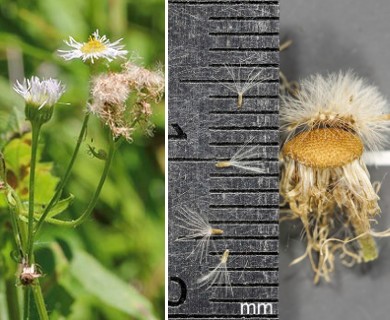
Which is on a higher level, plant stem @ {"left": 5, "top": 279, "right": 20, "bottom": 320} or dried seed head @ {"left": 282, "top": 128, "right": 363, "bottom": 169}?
dried seed head @ {"left": 282, "top": 128, "right": 363, "bottom": 169}

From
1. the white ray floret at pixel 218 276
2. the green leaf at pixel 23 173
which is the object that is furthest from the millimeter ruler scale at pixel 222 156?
the green leaf at pixel 23 173

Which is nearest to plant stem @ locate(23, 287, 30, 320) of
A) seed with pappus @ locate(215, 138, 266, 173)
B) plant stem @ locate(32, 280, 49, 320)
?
plant stem @ locate(32, 280, 49, 320)

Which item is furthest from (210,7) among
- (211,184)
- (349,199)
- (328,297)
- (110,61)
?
(328,297)

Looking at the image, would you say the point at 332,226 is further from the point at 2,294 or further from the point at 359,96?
the point at 2,294

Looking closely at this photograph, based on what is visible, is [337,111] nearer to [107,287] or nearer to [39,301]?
[107,287]

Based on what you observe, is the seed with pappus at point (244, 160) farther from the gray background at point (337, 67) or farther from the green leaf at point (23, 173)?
the green leaf at point (23, 173)

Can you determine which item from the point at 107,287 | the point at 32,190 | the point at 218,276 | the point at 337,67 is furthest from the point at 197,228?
the point at 337,67

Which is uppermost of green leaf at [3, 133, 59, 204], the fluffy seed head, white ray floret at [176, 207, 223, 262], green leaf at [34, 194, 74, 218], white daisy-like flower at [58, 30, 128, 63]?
white daisy-like flower at [58, 30, 128, 63]

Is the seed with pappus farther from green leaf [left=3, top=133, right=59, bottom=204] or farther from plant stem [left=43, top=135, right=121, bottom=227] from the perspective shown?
green leaf [left=3, top=133, right=59, bottom=204]
